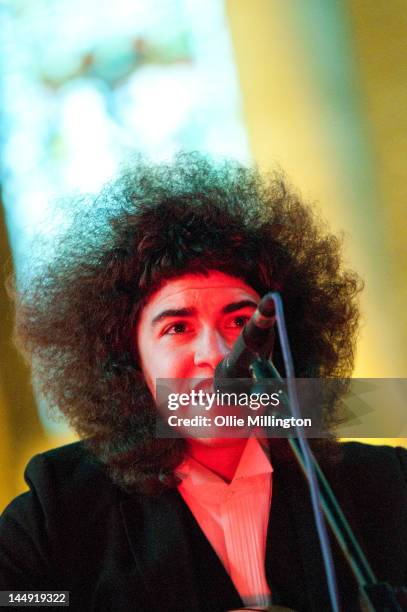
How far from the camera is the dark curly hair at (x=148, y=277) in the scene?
1397 millimetres

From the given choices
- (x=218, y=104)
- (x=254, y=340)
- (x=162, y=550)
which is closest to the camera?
(x=254, y=340)

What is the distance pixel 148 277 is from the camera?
4.56 feet

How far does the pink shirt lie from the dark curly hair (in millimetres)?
82

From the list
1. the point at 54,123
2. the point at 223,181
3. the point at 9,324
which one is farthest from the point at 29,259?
the point at 223,181

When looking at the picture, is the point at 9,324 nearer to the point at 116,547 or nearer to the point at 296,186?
the point at 116,547

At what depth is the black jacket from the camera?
1247mm

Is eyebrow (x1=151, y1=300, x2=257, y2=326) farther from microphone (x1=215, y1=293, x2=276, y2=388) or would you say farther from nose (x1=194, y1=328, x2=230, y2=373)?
microphone (x1=215, y1=293, x2=276, y2=388)

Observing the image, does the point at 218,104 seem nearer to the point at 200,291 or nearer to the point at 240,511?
the point at 200,291

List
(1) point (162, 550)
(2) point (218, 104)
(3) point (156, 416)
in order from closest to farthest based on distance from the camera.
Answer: (1) point (162, 550) → (3) point (156, 416) → (2) point (218, 104)

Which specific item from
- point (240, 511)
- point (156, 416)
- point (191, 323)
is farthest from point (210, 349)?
point (240, 511)

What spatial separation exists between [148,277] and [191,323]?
125 mm

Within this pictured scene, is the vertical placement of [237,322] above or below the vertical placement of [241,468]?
above

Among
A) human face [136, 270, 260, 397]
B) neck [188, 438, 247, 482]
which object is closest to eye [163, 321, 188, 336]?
human face [136, 270, 260, 397]

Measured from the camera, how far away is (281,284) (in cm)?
144
